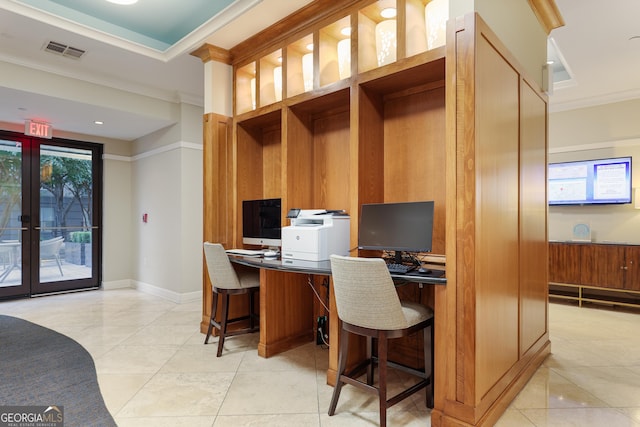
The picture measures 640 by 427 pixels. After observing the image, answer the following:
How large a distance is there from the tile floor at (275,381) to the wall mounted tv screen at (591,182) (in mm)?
1708

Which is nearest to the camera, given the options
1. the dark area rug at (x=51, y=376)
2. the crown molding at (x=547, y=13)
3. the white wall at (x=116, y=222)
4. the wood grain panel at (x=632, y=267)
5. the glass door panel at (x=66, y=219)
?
the dark area rug at (x=51, y=376)

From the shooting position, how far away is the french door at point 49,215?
17.4 feet

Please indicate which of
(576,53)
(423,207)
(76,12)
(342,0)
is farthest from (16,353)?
(576,53)

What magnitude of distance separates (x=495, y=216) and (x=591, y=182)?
157 inches

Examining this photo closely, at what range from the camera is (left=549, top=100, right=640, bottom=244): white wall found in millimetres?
4891

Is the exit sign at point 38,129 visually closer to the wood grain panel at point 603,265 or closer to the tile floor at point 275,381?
the tile floor at point 275,381

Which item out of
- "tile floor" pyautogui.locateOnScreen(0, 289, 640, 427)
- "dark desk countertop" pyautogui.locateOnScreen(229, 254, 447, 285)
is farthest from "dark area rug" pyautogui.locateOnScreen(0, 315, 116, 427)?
"dark desk countertop" pyautogui.locateOnScreen(229, 254, 447, 285)

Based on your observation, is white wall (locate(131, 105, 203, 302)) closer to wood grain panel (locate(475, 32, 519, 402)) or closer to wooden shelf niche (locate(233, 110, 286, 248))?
wooden shelf niche (locate(233, 110, 286, 248))

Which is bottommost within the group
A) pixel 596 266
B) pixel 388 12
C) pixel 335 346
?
pixel 335 346

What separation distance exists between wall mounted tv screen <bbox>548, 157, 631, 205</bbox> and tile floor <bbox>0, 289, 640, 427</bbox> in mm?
1708

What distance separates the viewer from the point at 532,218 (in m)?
2.84

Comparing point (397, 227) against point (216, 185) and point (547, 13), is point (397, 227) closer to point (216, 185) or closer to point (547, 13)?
point (216, 185)

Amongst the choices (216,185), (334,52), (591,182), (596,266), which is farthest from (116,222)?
(591,182)

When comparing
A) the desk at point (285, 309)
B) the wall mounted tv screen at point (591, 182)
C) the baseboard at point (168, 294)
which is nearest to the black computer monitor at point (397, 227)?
the desk at point (285, 309)
